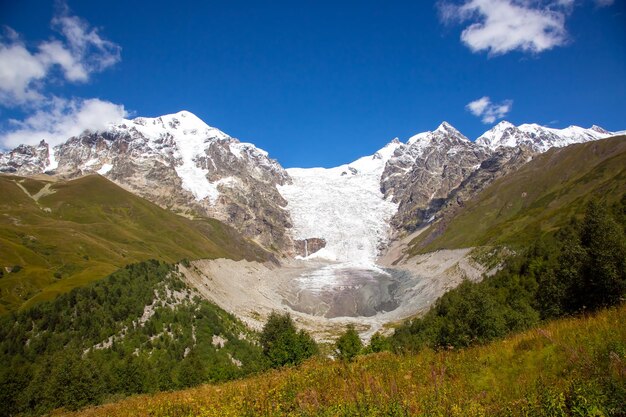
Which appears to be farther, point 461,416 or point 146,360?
point 146,360

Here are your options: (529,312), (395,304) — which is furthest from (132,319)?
(395,304)

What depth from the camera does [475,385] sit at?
10.3m

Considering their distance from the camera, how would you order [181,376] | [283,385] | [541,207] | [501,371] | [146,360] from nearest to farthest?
[501,371]
[283,385]
[181,376]
[146,360]
[541,207]

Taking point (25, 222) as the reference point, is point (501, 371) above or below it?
below

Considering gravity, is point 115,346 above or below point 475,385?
below

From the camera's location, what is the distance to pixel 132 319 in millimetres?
64375

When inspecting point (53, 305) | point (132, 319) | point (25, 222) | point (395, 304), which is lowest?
point (395, 304)

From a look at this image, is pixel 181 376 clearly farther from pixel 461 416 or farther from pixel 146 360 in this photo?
pixel 461 416

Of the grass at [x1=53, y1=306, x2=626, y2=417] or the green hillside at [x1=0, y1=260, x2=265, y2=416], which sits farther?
the green hillside at [x1=0, y1=260, x2=265, y2=416]

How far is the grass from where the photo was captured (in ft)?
24.2

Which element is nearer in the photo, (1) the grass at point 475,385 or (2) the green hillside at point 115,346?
(1) the grass at point 475,385

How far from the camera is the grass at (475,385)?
24.2ft

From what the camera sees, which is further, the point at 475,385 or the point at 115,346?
the point at 115,346

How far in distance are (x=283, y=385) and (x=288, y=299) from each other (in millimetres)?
165227
